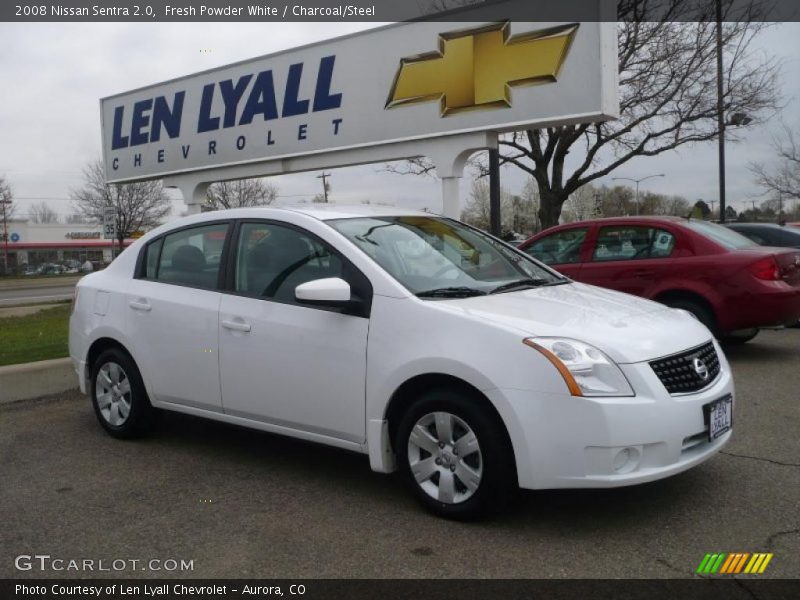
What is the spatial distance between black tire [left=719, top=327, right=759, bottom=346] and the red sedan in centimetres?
2

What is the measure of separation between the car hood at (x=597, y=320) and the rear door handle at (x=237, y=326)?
4.21ft

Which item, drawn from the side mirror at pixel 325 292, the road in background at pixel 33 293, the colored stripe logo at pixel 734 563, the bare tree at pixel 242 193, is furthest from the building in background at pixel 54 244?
the colored stripe logo at pixel 734 563

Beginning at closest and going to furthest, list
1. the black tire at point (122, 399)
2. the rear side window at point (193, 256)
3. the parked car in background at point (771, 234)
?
the rear side window at point (193, 256) < the black tire at point (122, 399) < the parked car in background at point (771, 234)

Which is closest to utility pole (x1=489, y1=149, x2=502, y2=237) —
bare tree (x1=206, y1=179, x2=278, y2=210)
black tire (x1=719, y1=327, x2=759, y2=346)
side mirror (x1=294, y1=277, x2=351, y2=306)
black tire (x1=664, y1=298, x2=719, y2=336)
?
black tire (x1=664, y1=298, x2=719, y2=336)

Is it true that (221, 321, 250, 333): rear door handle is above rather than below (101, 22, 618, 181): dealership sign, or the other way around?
below

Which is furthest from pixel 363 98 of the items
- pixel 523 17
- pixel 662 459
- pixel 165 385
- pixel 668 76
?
pixel 668 76

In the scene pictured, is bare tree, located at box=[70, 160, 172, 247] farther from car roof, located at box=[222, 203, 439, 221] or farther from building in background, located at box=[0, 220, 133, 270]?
car roof, located at box=[222, 203, 439, 221]

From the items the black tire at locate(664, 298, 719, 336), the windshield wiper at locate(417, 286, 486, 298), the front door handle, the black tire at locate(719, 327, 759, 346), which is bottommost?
the black tire at locate(719, 327, 759, 346)

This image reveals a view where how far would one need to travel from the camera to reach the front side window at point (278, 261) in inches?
176

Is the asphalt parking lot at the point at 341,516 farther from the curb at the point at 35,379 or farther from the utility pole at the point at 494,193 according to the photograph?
the utility pole at the point at 494,193

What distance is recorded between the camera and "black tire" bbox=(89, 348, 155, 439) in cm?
534

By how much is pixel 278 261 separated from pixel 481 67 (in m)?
Answer: 6.16

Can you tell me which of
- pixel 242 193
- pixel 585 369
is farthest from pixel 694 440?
pixel 242 193

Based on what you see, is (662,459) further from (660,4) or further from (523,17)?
(660,4)
